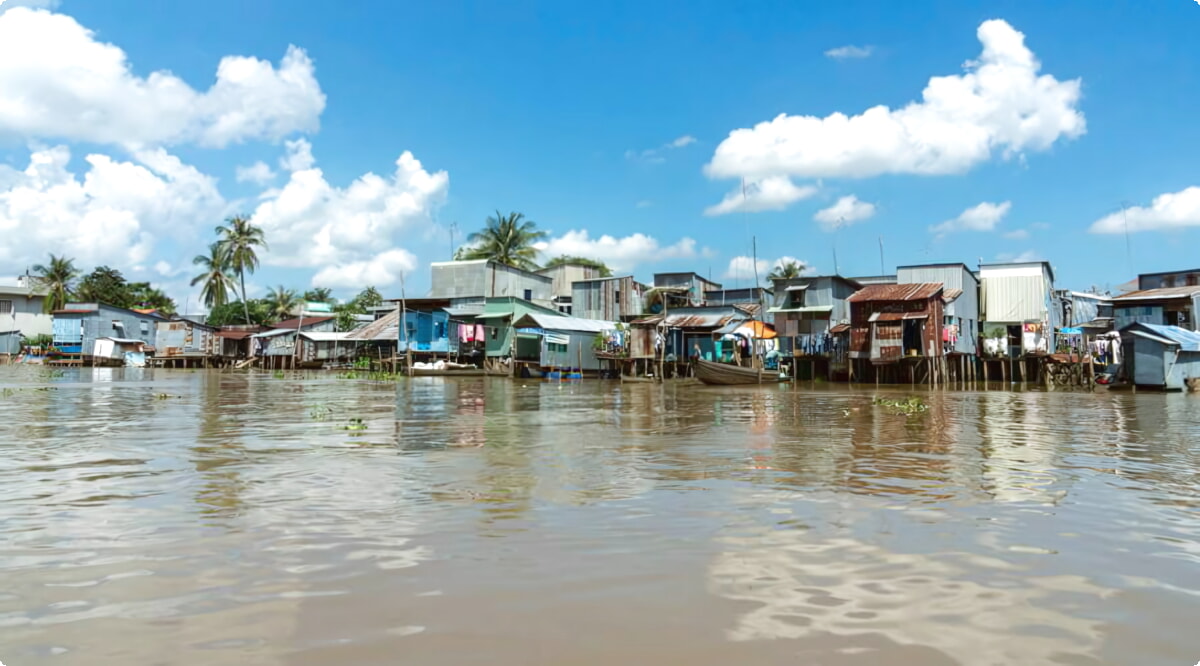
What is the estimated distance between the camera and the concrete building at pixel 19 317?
189 ft

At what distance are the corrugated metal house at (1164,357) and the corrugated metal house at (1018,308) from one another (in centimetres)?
1078

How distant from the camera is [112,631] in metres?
3.12

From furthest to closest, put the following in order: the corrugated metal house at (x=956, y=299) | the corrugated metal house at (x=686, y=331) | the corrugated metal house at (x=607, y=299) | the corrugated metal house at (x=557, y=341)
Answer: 1. the corrugated metal house at (x=607, y=299)
2. the corrugated metal house at (x=557, y=341)
3. the corrugated metal house at (x=686, y=331)
4. the corrugated metal house at (x=956, y=299)

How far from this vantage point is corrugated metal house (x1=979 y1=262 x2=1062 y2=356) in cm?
3919

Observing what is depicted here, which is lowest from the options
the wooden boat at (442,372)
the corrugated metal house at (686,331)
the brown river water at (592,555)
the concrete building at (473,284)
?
the brown river water at (592,555)

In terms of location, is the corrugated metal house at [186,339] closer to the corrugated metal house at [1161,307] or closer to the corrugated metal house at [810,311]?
the corrugated metal house at [810,311]

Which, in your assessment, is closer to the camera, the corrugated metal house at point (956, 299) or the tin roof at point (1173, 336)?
the tin roof at point (1173, 336)

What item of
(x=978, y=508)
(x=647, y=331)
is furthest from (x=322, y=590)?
(x=647, y=331)

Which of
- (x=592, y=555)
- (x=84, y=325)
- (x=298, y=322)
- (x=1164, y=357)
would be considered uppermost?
(x=298, y=322)

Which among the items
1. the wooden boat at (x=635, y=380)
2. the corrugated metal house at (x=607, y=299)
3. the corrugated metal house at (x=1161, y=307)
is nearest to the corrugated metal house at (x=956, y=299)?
the corrugated metal house at (x=1161, y=307)

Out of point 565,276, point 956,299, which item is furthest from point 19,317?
point 956,299

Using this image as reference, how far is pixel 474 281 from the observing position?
159 ft

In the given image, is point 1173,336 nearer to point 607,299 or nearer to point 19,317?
point 607,299

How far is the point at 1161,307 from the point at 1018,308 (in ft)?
30.2
